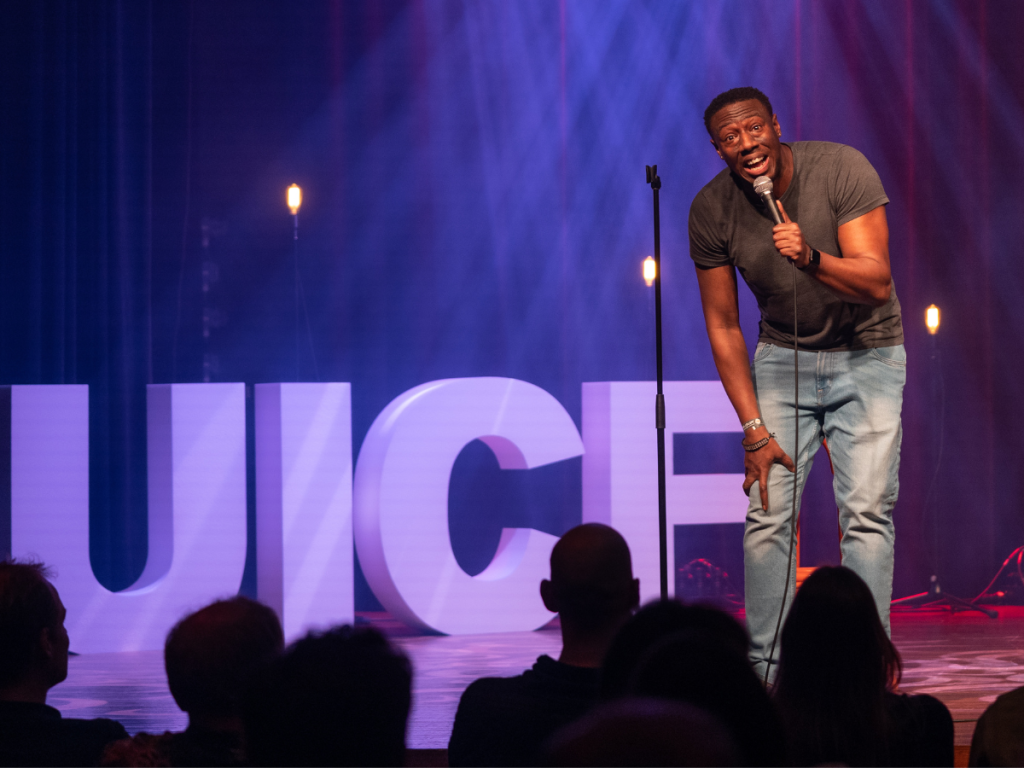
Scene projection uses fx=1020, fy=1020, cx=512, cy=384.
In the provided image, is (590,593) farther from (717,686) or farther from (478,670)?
(478,670)

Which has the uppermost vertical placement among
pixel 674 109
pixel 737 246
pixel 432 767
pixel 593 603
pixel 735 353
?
pixel 674 109

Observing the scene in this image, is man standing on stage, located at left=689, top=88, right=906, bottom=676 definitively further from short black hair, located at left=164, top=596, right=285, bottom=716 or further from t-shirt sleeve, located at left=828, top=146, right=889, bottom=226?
short black hair, located at left=164, top=596, right=285, bottom=716

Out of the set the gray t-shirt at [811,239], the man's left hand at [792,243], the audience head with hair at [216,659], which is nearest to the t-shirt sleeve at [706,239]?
the gray t-shirt at [811,239]

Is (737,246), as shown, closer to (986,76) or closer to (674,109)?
(674,109)

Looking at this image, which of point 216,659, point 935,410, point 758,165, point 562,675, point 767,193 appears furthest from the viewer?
point 935,410

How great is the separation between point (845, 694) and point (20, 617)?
1133 millimetres

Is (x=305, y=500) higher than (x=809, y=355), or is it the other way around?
(x=809, y=355)

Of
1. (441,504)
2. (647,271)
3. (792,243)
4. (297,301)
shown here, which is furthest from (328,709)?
(647,271)

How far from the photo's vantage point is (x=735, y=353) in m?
2.44

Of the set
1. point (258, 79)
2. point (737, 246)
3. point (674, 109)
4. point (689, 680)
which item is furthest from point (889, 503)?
point (258, 79)

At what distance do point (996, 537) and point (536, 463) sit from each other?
7.76 feet

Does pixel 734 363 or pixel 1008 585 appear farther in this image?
pixel 1008 585

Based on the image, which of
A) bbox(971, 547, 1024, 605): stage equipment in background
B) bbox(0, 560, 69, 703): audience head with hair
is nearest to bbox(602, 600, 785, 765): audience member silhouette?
bbox(0, 560, 69, 703): audience head with hair

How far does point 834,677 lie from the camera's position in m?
1.22
